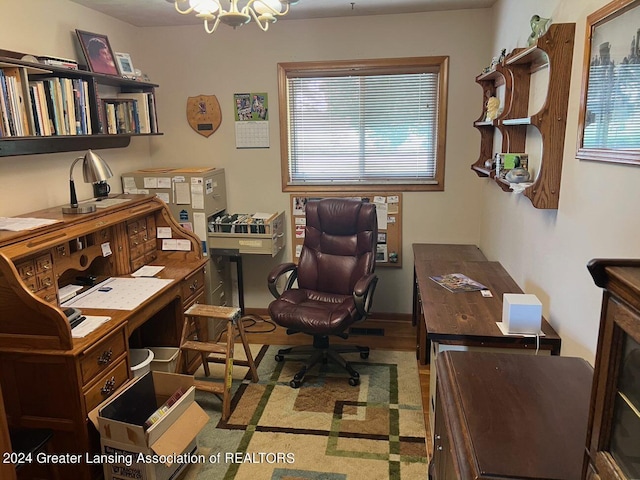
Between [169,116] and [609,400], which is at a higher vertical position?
[169,116]

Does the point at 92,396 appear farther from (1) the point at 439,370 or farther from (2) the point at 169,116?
(2) the point at 169,116

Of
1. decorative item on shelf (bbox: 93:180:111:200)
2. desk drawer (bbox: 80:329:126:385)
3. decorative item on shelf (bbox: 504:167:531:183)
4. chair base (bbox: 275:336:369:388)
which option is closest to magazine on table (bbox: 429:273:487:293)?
decorative item on shelf (bbox: 504:167:531:183)

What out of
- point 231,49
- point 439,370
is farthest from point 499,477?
point 231,49

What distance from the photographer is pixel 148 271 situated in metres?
2.97

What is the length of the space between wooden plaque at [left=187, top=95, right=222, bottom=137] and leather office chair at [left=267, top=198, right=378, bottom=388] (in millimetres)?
1150

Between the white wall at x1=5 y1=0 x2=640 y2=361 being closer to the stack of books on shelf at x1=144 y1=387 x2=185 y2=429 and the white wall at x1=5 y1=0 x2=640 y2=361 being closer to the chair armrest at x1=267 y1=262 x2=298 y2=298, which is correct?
the chair armrest at x1=267 y1=262 x2=298 y2=298

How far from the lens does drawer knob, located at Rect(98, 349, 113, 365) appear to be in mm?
2076

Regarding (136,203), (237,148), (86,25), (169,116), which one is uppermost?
(86,25)

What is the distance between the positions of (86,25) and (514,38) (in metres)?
2.73

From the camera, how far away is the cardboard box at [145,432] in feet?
6.47

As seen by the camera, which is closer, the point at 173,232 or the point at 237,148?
the point at 173,232

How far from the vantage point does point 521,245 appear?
2.56 m

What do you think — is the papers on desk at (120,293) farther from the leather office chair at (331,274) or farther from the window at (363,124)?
the window at (363,124)

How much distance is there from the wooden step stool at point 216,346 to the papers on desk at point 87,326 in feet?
2.26
